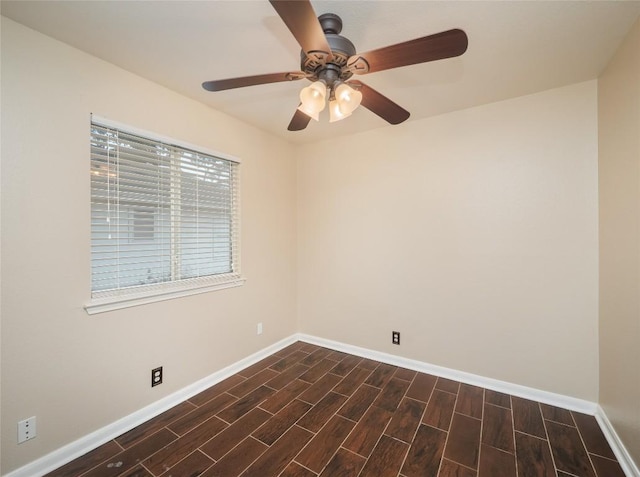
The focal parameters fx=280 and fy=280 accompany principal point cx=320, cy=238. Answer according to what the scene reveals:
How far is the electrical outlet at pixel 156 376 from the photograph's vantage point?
209 cm

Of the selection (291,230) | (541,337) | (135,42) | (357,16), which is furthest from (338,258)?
(135,42)

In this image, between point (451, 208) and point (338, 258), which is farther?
point (338, 258)

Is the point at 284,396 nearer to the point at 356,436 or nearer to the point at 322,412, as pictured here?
the point at 322,412

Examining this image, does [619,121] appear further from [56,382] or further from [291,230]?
[56,382]

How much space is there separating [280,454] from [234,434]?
37cm

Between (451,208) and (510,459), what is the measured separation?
1829 mm

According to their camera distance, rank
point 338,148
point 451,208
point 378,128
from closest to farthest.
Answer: point 451,208, point 378,128, point 338,148

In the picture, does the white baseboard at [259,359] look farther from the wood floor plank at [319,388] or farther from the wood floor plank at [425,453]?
the wood floor plank at [425,453]

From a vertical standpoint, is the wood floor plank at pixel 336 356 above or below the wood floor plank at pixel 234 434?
above

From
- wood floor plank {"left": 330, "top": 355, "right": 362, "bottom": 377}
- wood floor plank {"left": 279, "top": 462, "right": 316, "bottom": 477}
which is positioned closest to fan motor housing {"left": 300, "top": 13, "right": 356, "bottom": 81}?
wood floor plank {"left": 279, "top": 462, "right": 316, "bottom": 477}

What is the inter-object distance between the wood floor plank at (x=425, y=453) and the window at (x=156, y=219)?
76.0 inches

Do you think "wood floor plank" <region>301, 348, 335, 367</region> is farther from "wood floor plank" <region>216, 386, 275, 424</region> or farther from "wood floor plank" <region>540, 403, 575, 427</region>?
"wood floor plank" <region>540, 403, 575, 427</region>

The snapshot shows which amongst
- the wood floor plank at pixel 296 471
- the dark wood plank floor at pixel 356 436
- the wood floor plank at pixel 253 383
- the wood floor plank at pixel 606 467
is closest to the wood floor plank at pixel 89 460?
the dark wood plank floor at pixel 356 436

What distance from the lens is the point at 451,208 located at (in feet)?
8.41
